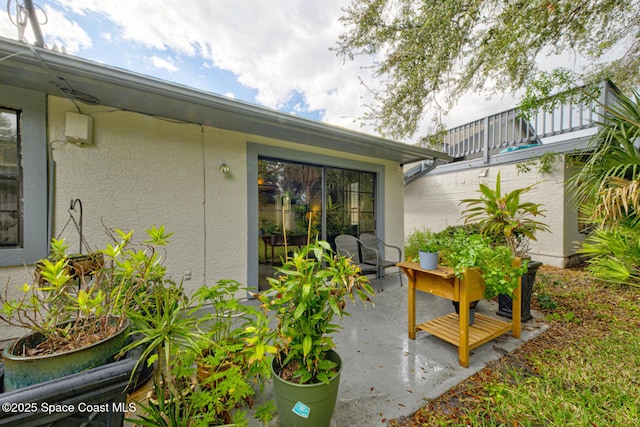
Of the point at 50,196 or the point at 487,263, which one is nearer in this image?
the point at 487,263

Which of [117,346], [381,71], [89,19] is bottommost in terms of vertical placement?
[117,346]

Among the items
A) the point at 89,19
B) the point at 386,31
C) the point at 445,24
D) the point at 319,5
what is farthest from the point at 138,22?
the point at 445,24

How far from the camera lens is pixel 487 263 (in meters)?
2.17

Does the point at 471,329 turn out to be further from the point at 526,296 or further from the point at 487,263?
the point at 526,296

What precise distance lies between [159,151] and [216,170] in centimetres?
67

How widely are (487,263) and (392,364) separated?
125 centimetres

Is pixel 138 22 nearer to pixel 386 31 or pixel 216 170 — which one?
pixel 216 170

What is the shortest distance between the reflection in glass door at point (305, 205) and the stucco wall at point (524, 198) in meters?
2.28

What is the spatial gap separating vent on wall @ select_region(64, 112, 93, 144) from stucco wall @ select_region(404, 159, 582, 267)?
6.08 metres

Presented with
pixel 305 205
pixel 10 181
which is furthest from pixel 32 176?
pixel 305 205

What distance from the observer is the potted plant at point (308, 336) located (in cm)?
125

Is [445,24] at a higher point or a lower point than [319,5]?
lower

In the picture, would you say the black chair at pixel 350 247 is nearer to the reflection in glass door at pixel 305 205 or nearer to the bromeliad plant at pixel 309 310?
the reflection in glass door at pixel 305 205

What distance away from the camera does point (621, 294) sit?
3.60 meters
